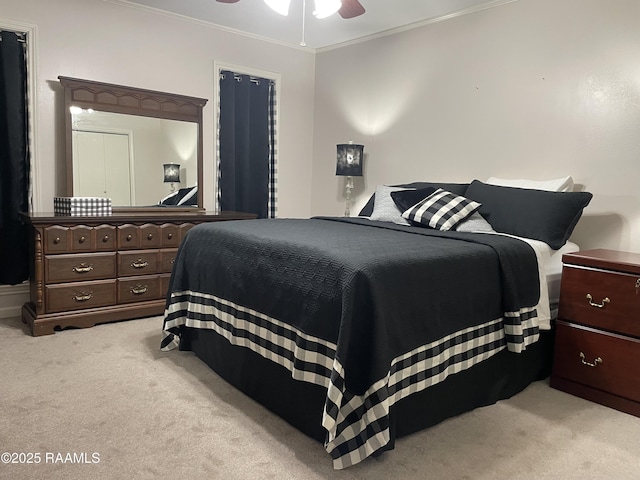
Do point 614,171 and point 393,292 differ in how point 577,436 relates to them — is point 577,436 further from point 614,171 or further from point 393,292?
point 614,171

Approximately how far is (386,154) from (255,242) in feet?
8.31

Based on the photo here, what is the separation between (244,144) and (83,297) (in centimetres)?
214

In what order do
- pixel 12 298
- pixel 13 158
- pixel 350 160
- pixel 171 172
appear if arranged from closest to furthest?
pixel 13 158, pixel 12 298, pixel 171 172, pixel 350 160

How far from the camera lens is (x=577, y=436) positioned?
2.12m

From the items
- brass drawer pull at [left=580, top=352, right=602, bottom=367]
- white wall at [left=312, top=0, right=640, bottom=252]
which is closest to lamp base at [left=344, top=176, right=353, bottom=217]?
white wall at [left=312, top=0, right=640, bottom=252]

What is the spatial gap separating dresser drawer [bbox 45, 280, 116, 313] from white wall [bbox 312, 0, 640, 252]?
2.45m

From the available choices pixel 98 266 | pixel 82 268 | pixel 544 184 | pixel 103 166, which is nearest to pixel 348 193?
pixel 544 184

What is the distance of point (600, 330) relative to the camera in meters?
2.45

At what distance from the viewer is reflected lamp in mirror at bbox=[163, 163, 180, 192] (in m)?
4.17

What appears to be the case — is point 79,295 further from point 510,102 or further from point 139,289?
point 510,102

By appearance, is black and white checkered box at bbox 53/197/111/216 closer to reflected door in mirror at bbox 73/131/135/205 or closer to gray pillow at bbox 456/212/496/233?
reflected door in mirror at bbox 73/131/135/205

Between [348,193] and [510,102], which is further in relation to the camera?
[348,193]

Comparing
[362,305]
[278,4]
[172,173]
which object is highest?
[278,4]

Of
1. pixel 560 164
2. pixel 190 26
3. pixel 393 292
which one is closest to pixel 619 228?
pixel 560 164
